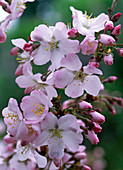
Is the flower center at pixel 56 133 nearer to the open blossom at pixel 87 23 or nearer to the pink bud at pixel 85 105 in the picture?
the pink bud at pixel 85 105

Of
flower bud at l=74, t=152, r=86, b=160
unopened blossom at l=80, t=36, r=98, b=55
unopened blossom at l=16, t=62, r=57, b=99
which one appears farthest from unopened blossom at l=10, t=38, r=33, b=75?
flower bud at l=74, t=152, r=86, b=160

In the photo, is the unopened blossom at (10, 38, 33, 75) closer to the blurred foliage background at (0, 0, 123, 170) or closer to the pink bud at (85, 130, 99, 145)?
the pink bud at (85, 130, 99, 145)

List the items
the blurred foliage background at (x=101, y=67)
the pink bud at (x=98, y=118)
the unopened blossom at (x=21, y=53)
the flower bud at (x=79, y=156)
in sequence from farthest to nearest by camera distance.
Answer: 1. the blurred foliage background at (x=101, y=67)
2. the flower bud at (x=79, y=156)
3. the unopened blossom at (x=21, y=53)
4. the pink bud at (x=98, y=118)

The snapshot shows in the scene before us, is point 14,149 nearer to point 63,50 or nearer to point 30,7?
point 63,50

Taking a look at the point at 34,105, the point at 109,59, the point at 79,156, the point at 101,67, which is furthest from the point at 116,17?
the point at 101,67

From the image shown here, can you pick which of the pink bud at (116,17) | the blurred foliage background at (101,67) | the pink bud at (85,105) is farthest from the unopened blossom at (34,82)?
the blurred foliage background at (101,67)

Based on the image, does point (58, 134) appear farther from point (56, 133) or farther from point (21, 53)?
point (21, 53)

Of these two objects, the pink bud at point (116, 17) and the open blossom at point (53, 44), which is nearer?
the open blossom at point (53, 44)
